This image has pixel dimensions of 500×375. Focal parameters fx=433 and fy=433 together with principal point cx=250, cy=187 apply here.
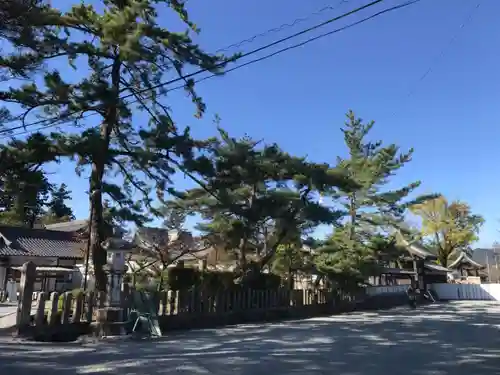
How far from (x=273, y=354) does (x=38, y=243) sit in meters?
21.8

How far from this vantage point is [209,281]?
13.5 m

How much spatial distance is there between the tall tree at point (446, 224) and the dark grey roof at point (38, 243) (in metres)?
26.7

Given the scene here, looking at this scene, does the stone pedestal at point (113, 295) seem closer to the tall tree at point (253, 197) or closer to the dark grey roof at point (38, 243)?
the tall tree at point (253, 197)

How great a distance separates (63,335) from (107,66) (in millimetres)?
6919

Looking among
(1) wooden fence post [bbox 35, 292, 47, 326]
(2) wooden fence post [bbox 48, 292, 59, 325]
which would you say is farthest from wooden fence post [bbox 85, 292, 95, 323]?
(1) wooden fence post [bbox 35, 292, 47, 326]

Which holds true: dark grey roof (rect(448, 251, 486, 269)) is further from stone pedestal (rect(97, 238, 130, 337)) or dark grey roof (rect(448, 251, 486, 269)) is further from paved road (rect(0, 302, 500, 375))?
stone pedestal (rect(97, 238, 130, 337))

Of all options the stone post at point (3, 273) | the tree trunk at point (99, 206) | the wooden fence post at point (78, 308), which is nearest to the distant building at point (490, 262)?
the stone post at point (3, 273)

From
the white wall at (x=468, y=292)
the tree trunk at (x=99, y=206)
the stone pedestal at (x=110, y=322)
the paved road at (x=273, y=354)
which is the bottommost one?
the paved road at (x=273, y=354)

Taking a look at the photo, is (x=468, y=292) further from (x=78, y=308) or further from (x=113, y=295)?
(x=78, y=308)

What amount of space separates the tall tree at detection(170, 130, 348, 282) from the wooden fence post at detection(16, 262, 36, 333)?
14.7 ft

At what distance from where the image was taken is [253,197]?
47.0 feet

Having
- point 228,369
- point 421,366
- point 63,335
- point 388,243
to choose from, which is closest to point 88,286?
point 63,335

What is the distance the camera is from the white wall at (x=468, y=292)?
1213 inches

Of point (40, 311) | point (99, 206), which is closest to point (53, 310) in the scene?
point (40, 311)
